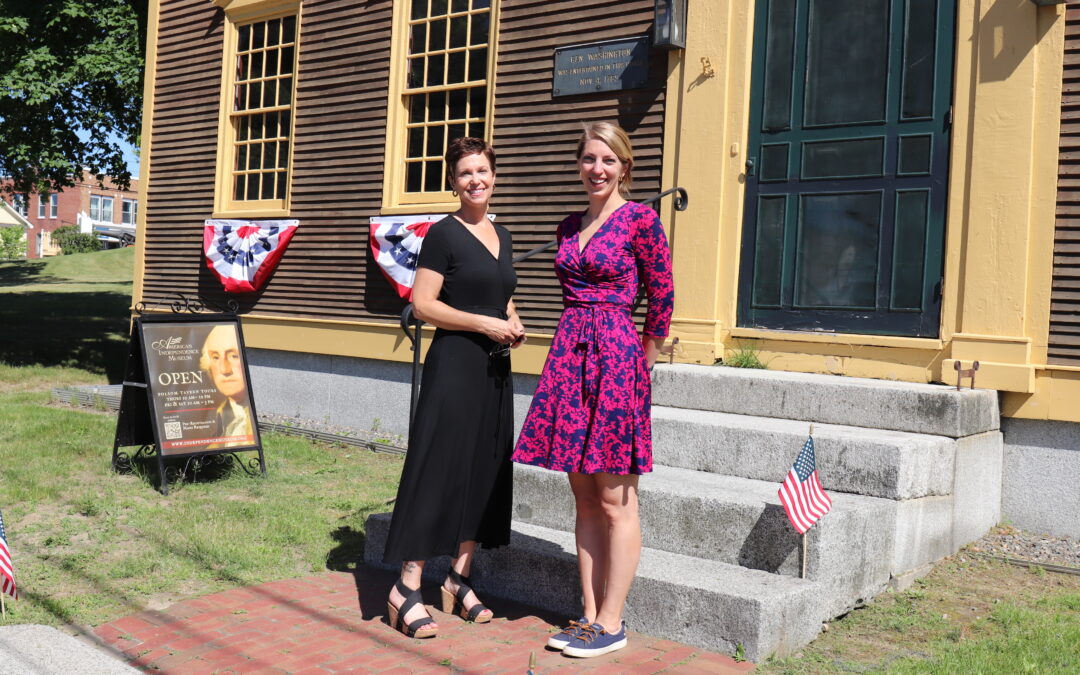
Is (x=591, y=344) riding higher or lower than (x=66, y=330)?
higher

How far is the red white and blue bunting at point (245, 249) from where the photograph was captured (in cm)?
1080

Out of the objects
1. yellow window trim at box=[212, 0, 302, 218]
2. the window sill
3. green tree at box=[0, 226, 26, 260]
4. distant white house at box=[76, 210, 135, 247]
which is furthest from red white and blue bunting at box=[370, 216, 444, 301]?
green tree at box=[0, 226, 26, 260]

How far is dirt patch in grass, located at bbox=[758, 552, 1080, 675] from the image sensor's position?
3.93 metres

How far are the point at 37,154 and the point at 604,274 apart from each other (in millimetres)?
12985

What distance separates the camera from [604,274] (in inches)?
157

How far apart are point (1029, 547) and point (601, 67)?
4.76 metres

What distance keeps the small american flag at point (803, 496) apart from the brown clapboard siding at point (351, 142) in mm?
3765

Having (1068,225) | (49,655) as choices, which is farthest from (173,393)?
(1068,225)

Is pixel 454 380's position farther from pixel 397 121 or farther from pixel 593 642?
pixel 397 121

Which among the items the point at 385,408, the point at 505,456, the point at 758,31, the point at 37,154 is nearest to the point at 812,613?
the point at 505,456

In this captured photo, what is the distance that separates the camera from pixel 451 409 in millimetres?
4281

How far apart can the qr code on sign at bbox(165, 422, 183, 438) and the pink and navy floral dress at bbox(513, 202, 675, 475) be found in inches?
160

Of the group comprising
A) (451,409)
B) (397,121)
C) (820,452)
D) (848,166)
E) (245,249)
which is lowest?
(820,452)

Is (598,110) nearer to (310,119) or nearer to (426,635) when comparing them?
(310,119)
